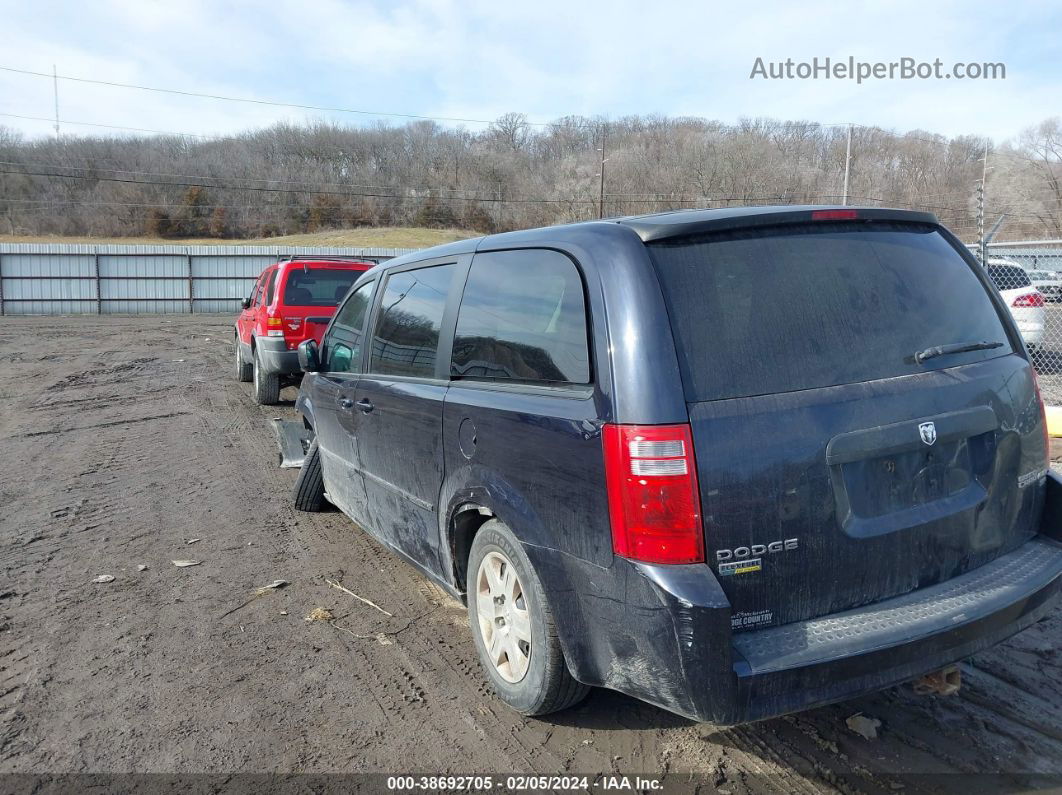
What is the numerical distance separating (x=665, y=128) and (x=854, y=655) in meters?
48.7

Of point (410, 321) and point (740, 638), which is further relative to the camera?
point (410, 321)

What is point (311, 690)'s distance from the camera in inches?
136

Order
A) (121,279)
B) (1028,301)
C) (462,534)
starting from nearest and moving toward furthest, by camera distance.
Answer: (462,534) < (1028,301) < (121,279)

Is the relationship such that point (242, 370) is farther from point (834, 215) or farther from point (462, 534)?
point (834, 215)

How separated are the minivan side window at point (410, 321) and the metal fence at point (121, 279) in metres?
29.2

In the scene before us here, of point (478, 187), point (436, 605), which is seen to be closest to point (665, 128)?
point (478, 187)

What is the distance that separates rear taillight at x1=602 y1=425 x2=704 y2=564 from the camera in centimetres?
242

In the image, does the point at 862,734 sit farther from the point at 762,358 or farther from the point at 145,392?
the point at 145,392

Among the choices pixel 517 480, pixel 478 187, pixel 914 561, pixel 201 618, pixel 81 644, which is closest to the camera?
pixel 914 561

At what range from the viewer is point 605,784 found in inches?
109

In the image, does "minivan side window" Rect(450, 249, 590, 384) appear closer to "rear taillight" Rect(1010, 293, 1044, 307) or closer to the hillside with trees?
"rear taillight" Rect(1010, 293, 1044, 307)

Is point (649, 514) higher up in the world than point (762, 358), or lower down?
lower down

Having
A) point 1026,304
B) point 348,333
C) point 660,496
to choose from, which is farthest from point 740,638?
point 1026,304

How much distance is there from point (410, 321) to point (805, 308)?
2089mm
